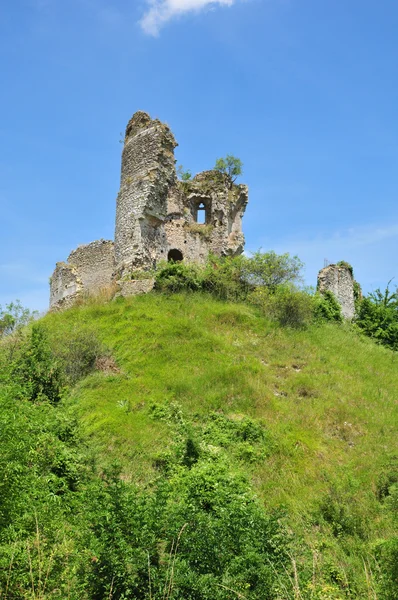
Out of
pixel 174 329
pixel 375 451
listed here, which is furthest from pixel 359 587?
pixel 174 329

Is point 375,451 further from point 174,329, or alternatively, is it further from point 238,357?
point 174,329

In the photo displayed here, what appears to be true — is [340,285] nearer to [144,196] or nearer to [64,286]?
[144,196]

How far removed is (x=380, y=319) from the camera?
2350cm

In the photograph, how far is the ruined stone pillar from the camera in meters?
20.4

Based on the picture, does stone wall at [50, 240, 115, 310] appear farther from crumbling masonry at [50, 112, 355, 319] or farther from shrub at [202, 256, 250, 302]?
shrub at [202, 256, 250, 302]

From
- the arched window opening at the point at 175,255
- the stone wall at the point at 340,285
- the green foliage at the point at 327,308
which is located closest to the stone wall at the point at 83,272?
the arched window opening at the point at 175,255

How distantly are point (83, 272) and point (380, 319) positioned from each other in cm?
1465

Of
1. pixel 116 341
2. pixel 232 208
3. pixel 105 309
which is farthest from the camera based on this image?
pixel 232 208

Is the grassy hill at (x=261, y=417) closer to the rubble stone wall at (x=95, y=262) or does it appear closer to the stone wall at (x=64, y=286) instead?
the stone wall at (x=64, y=286)

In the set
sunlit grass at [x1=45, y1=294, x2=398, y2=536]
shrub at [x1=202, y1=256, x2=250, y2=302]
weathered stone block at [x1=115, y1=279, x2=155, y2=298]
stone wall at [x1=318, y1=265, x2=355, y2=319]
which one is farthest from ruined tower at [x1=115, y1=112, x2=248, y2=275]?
stone wall at [x1=318, y1=265, x2=355, y2=319]

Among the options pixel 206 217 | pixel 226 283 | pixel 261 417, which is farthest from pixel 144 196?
pixel 261 417

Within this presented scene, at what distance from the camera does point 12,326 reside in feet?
58.5

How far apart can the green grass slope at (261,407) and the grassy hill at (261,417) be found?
0.11 feet

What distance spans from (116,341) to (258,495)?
26.0ft
